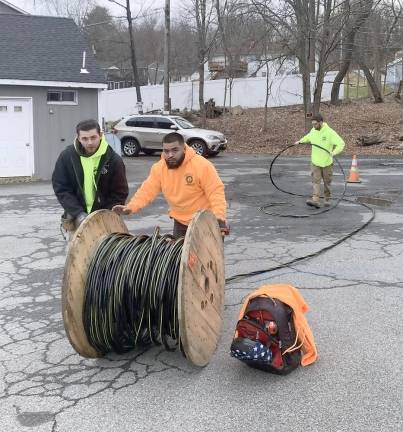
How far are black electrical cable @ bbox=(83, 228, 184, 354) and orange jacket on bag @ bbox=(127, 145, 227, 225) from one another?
3.36 ft

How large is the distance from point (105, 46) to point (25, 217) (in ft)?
155

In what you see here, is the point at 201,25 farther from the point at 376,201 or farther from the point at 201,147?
the point at 376,201

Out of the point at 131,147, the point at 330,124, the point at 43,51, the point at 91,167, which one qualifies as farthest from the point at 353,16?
the point at 91,167

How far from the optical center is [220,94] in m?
38.6

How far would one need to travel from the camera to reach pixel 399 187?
1430cm

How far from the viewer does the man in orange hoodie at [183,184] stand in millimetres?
5180

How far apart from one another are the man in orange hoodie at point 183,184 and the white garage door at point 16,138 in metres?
12.9

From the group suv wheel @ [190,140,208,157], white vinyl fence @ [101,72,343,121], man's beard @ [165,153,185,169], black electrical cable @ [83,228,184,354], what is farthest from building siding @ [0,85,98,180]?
white vinyl fence @ [101,72,343,121]

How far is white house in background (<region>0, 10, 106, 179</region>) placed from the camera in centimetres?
1717

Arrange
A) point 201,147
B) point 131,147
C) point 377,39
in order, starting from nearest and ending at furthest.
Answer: point 201,147 < point 131,147 < point 377,39

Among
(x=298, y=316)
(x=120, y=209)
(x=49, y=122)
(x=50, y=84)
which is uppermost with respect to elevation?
(x=50, y=84)

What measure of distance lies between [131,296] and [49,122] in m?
14.4

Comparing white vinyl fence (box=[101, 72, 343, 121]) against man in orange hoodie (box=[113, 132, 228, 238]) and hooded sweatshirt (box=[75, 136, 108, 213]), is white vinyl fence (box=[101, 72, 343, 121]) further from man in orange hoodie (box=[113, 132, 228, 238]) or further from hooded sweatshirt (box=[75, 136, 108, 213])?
hooded sweatshirt (box=[75, 136, 108, 213])

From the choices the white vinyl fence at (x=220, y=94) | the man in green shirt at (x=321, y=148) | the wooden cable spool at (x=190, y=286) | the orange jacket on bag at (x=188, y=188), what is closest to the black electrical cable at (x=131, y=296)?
the wooden cable spool at (x=190, y=286)
